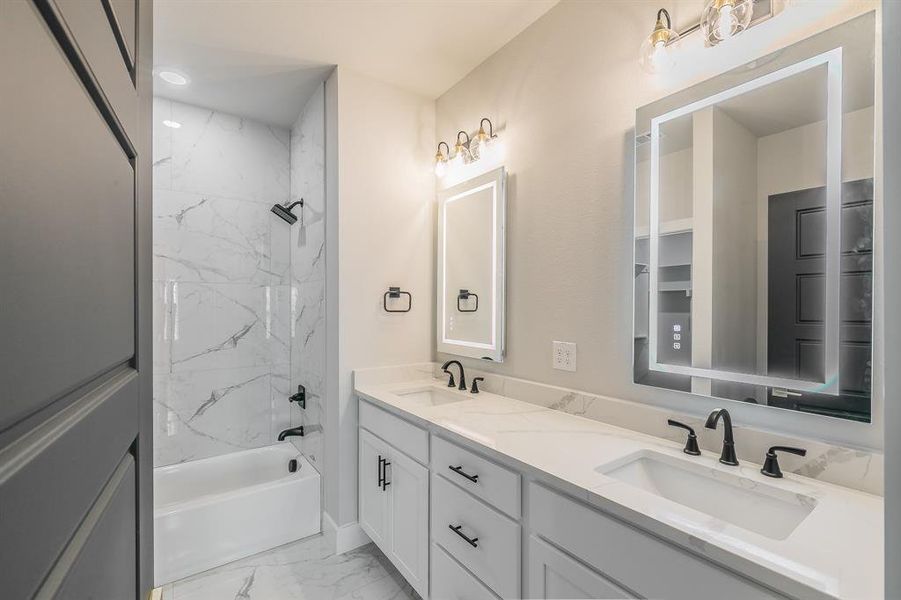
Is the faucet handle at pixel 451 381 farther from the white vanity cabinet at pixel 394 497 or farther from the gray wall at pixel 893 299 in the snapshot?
the gray wall at pixel 893 299

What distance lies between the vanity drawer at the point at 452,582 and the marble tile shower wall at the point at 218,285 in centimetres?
187

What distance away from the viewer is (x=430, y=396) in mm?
2389

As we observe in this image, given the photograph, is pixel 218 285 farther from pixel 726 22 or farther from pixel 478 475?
pixel 726 22

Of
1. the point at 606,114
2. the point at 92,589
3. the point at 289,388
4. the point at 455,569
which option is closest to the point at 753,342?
the point at 606,114

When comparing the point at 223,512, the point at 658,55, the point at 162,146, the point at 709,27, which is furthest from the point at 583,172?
the point at 162,146

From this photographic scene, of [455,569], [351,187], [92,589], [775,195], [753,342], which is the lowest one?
[455,569]

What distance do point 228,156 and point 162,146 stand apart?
0.38 meters

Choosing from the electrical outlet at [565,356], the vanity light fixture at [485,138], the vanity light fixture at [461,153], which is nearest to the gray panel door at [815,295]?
the electrical outlet at [565,356]

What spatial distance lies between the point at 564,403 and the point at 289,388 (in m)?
2.18

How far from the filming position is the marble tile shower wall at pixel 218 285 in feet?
8.87

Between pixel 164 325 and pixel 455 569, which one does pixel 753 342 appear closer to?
pixel 455 569

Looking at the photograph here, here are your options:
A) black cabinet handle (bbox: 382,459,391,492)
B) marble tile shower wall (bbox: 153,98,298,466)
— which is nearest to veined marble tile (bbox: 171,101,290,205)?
marble tile shower wall (bbox: 153,98,298,466)

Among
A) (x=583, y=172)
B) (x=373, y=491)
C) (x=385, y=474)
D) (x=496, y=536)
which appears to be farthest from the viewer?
(x=373, y=491)

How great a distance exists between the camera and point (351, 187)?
7.50ft
